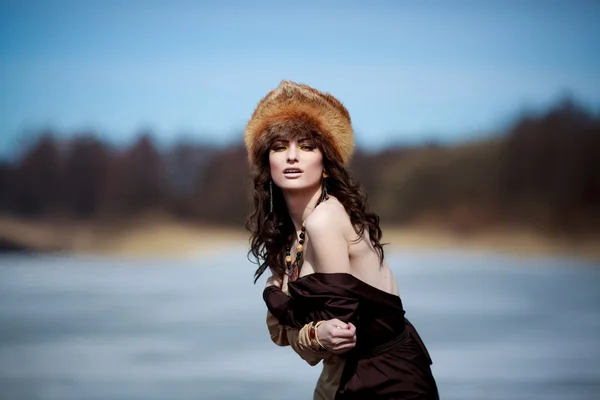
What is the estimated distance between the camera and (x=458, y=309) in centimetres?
577

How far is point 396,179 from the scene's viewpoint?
984 cm

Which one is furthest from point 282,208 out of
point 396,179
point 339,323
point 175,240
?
point 396,179

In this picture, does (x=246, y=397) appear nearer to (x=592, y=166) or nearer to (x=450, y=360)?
(x=450, y=360)

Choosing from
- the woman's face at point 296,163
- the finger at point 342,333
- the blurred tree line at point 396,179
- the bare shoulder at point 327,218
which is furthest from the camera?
the blurred tree line at point 396,179

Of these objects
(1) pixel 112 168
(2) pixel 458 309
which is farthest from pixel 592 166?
(1) pixel 112 168

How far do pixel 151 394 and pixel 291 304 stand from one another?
2045 mm

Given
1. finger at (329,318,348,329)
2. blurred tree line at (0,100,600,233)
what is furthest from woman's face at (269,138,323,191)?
blurred tree line at (0,100,600,233)

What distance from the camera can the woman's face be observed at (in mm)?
1863

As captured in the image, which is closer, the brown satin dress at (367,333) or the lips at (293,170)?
the brown satin dress at (367,333)

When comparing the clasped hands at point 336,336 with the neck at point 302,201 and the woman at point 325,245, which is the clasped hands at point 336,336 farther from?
the neck at point 302,201

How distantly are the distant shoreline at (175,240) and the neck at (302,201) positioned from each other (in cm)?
688

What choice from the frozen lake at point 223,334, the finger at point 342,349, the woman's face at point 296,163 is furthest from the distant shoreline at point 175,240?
the finger at point 342,349

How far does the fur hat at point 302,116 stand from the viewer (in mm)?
1896

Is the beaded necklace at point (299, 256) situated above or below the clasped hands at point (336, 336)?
above
